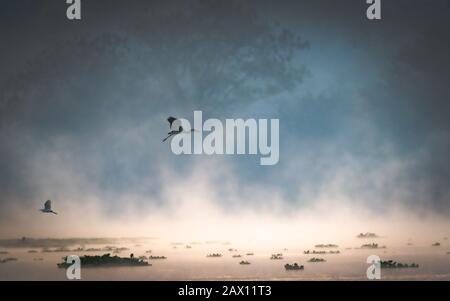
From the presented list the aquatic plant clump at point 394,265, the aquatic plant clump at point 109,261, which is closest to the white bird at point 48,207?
the aquatic plant clump at point 109,261

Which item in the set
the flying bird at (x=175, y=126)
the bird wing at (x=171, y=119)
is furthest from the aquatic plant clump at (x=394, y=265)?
the bird wing at (x=171, y=119)

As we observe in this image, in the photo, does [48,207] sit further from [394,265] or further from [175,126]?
[394,265]

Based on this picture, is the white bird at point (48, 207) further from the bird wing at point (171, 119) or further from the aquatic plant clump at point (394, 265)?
the aquatic plant clump at point (394, 265)

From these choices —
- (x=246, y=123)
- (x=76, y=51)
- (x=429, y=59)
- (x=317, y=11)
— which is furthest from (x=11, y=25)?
(x=429, y=59)

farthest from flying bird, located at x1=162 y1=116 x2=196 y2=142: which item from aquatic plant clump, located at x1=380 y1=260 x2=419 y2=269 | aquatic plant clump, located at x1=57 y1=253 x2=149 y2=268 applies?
aquatic plant clump, located at x1=380 y1=260 x2=419 y2=269

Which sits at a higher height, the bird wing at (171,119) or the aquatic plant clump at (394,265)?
the bird wing at (171,119)

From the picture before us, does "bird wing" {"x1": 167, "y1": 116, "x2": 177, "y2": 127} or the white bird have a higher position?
"bird wing" {"x1": 167, "y1": 116, "x2": 177, "y2": 127}

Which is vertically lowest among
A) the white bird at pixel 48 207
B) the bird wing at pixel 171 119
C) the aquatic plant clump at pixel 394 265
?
the aquatic plant clump at pixel 394 265

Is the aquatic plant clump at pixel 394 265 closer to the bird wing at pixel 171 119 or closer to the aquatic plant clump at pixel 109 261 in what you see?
the aquatic plant clump at pixel 109 261

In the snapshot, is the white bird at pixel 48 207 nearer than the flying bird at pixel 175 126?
Yes

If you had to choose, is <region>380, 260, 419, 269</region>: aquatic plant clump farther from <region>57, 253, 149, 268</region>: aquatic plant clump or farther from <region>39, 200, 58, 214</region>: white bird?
<region>39, 200, 58, 214</region>: white bird

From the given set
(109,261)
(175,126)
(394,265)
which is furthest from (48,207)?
(394,265)

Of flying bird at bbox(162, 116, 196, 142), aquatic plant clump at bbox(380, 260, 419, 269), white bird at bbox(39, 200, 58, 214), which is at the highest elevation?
flying bird at bbox(162, 116, 196, 142)

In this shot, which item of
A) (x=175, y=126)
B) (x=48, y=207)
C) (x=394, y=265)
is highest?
(x=175, y=126)
